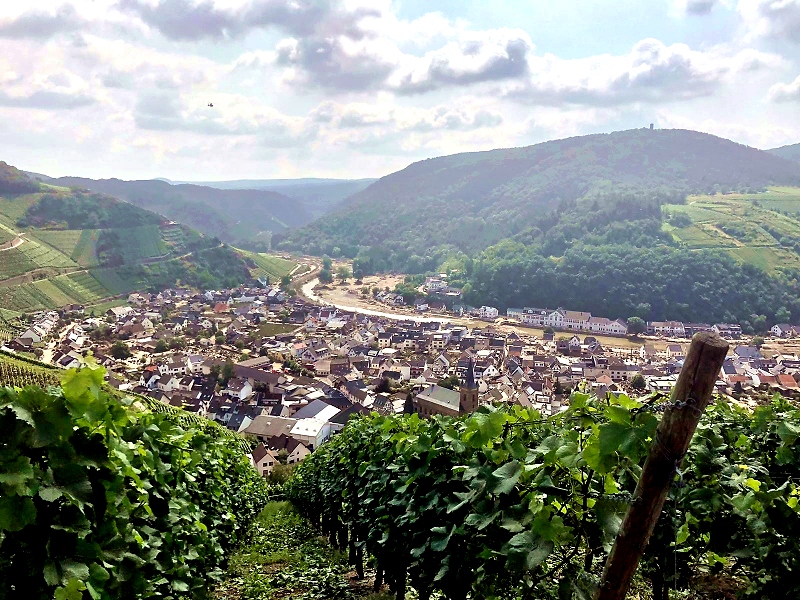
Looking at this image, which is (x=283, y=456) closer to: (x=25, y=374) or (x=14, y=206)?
(x=25, y=374)

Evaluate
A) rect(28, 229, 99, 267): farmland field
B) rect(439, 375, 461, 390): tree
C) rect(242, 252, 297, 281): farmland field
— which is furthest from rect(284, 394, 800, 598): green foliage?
rect(242, 252, 297, 281): farmland field

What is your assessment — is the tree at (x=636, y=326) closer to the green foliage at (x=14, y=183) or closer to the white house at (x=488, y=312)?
the white house at (x=488, y=312)

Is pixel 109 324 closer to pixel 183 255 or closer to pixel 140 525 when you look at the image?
pixel 183 255

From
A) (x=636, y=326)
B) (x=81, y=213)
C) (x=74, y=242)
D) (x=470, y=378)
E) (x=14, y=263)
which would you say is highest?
(x=81, y=213)

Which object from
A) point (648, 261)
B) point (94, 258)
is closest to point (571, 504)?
point (648, 261)

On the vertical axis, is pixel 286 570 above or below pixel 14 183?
below

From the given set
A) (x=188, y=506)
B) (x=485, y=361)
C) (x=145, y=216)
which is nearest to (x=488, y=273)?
(x=485, y=361)

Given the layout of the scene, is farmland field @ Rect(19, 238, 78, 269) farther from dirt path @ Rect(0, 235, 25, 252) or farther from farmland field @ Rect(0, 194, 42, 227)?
farmland field @ Rect(0, 194, 42, 227)

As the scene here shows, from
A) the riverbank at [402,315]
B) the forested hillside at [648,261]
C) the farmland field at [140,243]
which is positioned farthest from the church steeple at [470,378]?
the farmland field at [140,243]
